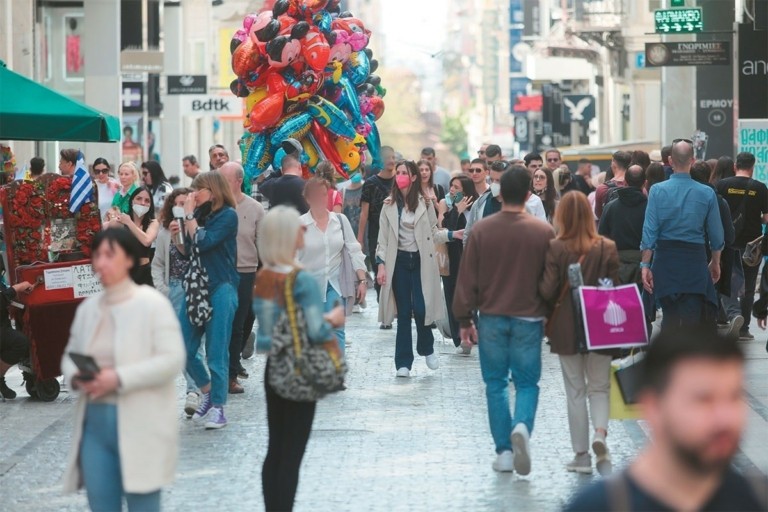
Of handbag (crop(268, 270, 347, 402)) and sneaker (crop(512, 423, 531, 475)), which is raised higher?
handbag (crop(268, 270, 347, 402))

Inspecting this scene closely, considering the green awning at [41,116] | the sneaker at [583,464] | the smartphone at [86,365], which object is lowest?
the sneaker at [583,464]

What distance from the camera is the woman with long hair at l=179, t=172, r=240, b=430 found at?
34.3 ft

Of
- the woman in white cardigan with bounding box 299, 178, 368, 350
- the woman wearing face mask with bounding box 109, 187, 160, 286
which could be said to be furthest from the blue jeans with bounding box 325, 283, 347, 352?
the woman wearing face mask with bounding box 109, 187, 160, 286

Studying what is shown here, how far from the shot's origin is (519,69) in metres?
90.5

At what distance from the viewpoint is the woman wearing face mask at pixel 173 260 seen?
10742 millimetres

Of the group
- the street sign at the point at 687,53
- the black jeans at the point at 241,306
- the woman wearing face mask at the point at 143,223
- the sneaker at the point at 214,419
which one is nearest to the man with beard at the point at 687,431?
the sneaker at the point at 214,419

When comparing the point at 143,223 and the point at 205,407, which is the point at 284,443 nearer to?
the point at 205,407

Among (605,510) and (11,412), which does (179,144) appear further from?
(605,510)

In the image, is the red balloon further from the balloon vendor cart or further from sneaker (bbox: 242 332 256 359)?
the balloon vendor cart

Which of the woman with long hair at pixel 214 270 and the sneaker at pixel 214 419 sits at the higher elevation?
the woman with long hair at pixel 214 270

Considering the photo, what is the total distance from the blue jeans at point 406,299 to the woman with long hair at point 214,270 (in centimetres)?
293

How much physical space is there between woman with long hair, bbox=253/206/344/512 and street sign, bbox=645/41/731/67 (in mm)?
19737

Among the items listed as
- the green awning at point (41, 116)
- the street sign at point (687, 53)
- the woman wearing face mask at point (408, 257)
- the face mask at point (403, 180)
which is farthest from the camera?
the street sign at point (687, 53)

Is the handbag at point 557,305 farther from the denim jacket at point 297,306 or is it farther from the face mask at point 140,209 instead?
the face mask at point 140,209
